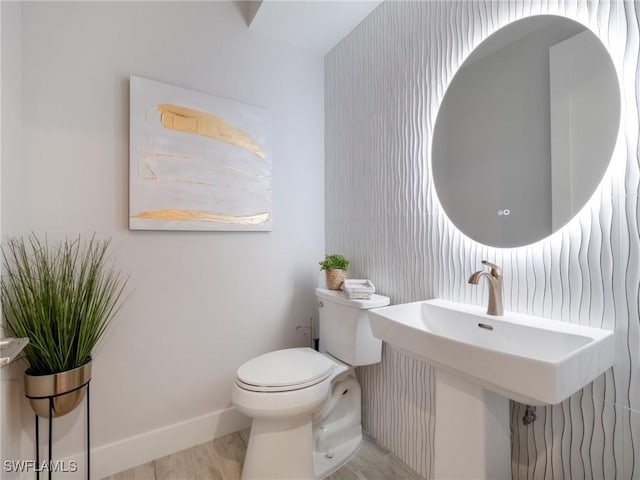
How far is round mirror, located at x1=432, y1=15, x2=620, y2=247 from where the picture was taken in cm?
92

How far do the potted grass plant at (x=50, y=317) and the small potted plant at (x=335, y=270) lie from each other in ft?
3.60

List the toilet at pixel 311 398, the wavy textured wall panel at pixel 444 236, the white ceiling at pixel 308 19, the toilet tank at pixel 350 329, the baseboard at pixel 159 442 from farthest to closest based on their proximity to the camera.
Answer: the white ceiling at pixel 308 19, the toilet tank at pixel 350 329, the baseboard at pixel 159 442, the toilet at pixel 311 398, the wavy textured wall panel at pixel 444 236

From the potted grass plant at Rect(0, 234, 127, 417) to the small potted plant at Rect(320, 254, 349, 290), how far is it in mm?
1097

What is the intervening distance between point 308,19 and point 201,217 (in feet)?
4.35

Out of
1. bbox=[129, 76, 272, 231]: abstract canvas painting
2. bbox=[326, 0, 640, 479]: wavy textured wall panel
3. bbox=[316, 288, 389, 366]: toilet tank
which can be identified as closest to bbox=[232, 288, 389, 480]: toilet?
bbox=[316, 288, 389, 366]: toilet tank

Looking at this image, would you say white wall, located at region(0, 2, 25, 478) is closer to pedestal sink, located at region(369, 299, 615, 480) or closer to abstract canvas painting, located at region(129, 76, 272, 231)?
abstract canvas painting, located at region(129, 76, 272, 231)

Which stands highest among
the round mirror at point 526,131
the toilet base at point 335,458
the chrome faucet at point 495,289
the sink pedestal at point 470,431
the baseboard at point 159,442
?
the round mirror at point 526,131

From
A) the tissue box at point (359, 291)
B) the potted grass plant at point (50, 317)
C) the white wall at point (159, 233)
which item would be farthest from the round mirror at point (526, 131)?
the potted grass plant at point (50, 317)

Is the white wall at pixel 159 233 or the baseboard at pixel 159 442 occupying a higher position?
the white wall at pixel 159 233

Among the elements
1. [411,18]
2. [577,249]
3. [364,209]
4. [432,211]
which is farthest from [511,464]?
[411,18]

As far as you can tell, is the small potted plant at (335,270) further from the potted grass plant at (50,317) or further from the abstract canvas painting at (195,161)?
the potted grass plant at (50,317)

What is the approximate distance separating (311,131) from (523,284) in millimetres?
1556

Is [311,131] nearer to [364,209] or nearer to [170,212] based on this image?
[364,209]

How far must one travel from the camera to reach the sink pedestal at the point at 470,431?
37.1 inches
